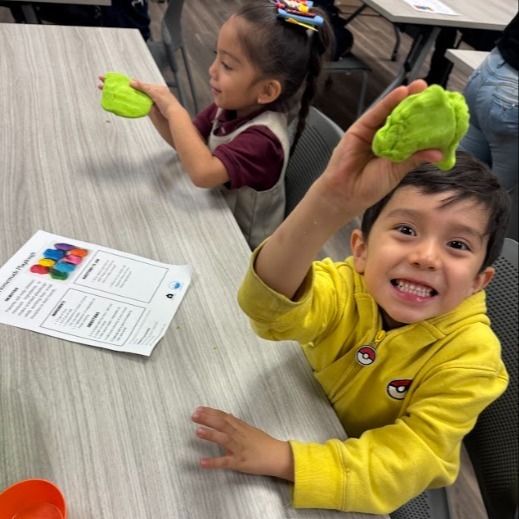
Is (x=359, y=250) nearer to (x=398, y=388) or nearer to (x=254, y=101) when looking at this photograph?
(x=398, y=388)

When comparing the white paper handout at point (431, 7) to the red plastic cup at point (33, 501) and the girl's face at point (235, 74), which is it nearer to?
the girl's face at point (235, 74)

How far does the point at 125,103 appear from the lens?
48.2 inches

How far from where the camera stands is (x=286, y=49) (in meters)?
1.25

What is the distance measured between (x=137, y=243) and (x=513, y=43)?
5.16ft

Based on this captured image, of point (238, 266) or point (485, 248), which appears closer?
point (485, 248)

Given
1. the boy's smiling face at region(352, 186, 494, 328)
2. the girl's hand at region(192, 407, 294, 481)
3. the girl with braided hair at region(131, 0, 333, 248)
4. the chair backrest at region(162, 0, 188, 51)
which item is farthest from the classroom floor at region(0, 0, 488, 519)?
the girl's hand at region(192, 407, 294, 481)

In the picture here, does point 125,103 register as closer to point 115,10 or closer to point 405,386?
point 405,386

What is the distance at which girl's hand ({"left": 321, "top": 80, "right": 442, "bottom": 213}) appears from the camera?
0.57 m

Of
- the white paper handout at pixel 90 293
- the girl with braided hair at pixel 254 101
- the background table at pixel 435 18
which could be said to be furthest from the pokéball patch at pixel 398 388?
the background table at pixel 435 18

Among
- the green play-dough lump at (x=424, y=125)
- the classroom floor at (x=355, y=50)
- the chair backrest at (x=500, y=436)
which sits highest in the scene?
the green play-dough lump at (x=424, y=125)

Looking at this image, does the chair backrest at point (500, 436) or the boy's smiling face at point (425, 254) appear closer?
the boy's smiling face at point (425, 254)

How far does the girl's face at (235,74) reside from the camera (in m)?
1.24

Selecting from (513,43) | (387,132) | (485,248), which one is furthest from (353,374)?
(513,43)

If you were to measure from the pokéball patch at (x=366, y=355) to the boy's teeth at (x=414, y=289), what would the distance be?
119mm
